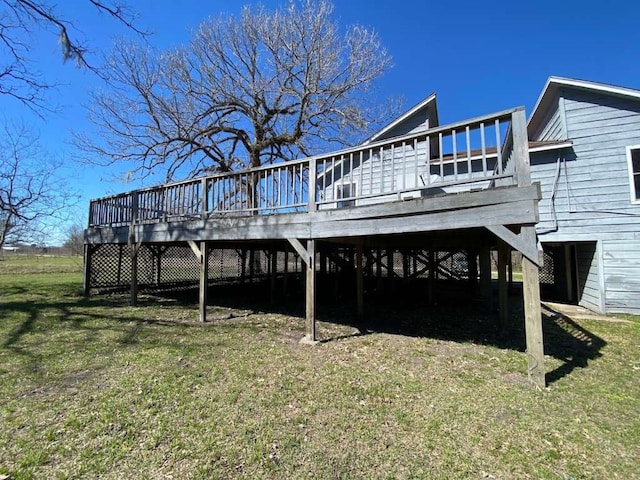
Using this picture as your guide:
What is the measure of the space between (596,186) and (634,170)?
1.07m

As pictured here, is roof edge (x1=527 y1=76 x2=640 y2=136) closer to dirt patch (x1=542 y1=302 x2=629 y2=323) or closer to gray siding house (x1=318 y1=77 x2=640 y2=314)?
gray siding house (x1=318 y1=77 x2=640 y2=314)

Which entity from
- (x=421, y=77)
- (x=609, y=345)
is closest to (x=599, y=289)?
(x=609, y=345)

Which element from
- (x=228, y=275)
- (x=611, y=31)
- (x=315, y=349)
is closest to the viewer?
(x=315, y=349)

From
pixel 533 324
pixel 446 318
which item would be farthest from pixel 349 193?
pixel 446 318

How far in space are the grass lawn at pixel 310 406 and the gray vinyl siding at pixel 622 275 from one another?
3012 millimetres

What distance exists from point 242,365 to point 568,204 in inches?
379

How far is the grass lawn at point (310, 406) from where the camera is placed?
2.38 meters

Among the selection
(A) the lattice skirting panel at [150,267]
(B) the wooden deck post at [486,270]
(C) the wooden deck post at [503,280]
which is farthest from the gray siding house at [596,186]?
(A) the lattice skirting panel at [150,267]

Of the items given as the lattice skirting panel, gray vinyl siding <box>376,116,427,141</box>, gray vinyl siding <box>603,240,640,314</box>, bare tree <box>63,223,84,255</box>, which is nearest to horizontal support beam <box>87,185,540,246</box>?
the lattice skirting panel

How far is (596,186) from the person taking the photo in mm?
8727

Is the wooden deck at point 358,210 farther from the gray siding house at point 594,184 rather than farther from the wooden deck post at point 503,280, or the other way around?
the gray siding house at point 594,184

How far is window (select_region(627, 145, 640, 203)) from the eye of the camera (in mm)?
8227

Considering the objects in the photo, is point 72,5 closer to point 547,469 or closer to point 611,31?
point 547,469

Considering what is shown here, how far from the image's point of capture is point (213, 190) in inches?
274
